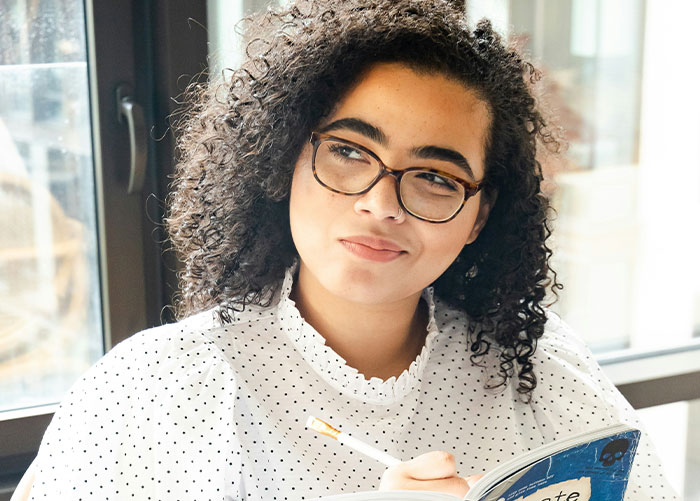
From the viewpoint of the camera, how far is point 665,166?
7.39 ft

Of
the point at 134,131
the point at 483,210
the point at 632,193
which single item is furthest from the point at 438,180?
the point at 632,193

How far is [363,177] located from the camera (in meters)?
1.15

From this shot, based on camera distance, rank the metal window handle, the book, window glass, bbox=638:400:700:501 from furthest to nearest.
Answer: window glass, bbox=638:400:700:501 → the metal window handle → the book

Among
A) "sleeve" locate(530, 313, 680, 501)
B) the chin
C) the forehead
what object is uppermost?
the forehead

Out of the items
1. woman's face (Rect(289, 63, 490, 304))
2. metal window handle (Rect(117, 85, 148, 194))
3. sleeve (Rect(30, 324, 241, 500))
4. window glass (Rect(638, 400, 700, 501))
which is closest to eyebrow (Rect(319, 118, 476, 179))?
woman's face (Rect(289, 63, 490, 304))

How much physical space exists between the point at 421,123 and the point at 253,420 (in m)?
0.46

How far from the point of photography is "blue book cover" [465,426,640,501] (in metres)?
0.83

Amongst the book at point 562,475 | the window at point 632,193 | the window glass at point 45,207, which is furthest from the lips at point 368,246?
the window at point 632,193

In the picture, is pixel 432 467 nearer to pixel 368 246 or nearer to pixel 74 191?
pixel 368 246

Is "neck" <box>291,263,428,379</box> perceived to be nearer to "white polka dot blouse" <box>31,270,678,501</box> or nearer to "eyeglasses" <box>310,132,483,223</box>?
"white polka dot blouse" <box>31,270,678,501</box>

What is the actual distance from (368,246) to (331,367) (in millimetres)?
203

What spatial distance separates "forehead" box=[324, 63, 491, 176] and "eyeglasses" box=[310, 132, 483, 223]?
30 millimetres

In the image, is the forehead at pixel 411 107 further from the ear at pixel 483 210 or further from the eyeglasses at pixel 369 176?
the ear at pixel 483 210

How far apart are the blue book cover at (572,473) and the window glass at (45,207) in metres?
1.11
